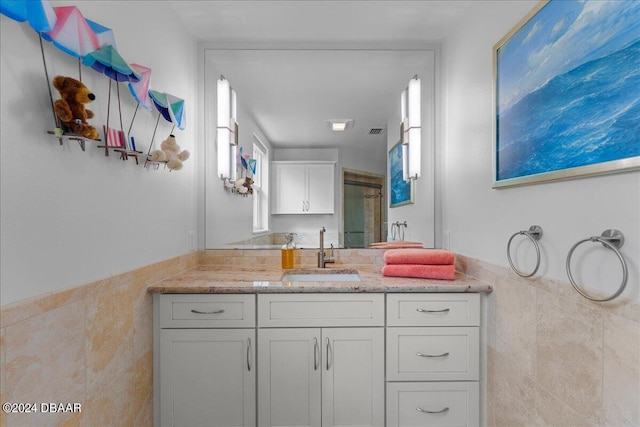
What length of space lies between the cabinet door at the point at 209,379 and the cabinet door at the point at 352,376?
0.37 m

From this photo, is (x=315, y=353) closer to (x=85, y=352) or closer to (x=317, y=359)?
(x=317, y=359)

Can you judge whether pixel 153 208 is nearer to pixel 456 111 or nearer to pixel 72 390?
pixel 72 390

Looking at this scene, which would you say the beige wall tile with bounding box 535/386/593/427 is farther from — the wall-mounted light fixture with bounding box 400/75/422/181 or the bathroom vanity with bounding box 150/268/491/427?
the wall-mounted light fixture with bounding box 400/75/422/181

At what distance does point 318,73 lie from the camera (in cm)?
210

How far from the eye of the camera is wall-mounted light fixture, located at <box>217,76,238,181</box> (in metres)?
2.10

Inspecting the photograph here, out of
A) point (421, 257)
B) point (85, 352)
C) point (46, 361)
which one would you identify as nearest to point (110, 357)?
point (85, 352)

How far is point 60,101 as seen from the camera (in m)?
0.95

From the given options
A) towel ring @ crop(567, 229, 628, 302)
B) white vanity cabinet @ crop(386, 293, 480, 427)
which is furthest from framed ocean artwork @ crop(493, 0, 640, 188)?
white vanity cabinet @ crop(386, 293, 480, 427)

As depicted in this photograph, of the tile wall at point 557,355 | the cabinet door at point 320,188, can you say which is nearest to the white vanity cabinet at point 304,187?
the cabinet door at point 320,188

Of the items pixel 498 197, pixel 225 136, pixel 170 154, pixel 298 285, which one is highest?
pixel 225 136

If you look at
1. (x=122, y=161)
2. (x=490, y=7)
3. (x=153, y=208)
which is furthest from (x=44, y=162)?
(x=490, y=7)

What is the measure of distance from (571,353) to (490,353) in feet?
1.77

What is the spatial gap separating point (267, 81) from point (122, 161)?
1.14 meters

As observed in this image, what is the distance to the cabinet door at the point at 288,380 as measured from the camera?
5.19ft
